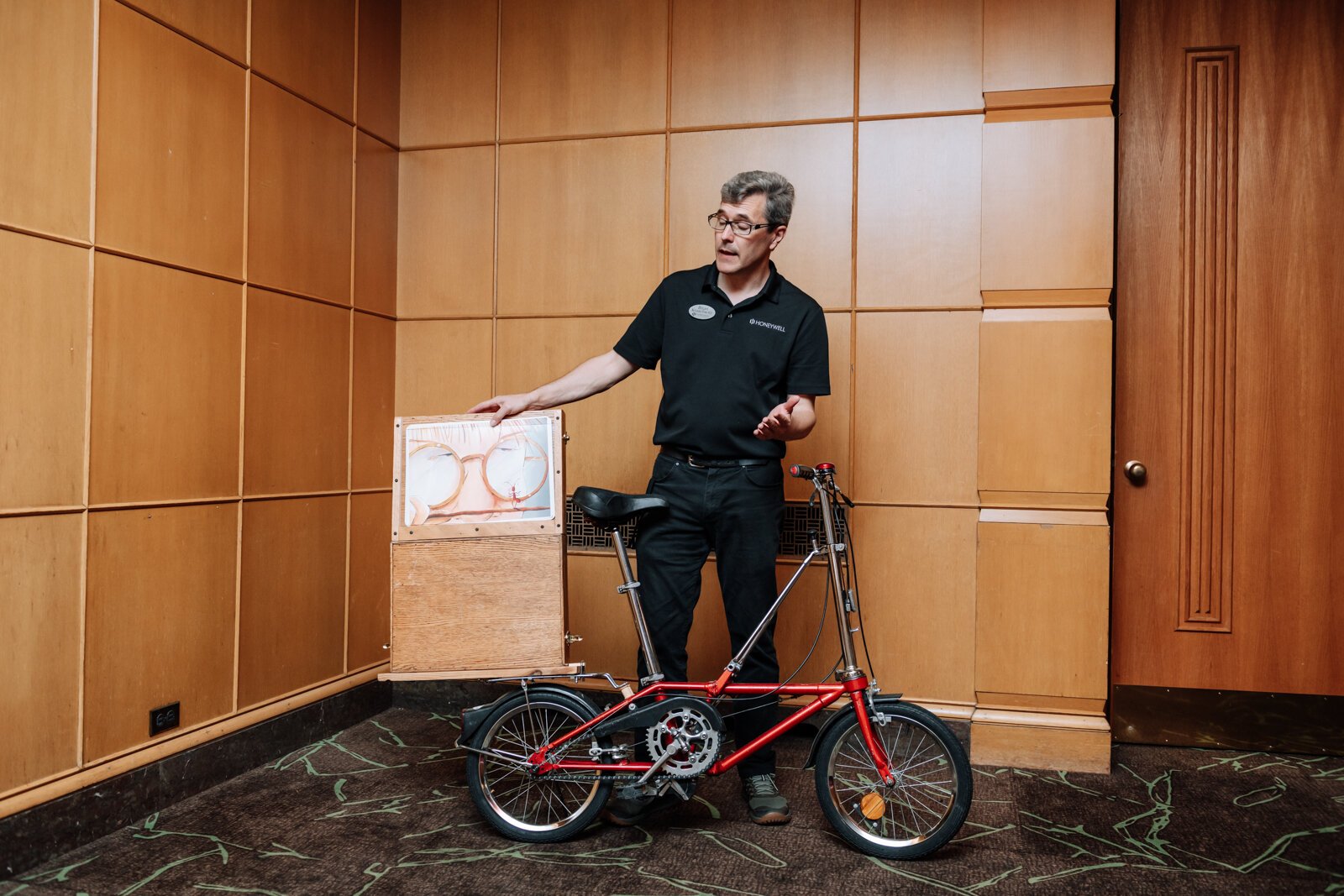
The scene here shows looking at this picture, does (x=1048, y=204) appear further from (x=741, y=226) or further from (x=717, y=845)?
(x=717, y=845)

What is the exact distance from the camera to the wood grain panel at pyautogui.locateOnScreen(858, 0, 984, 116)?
Answer: 3.62 m

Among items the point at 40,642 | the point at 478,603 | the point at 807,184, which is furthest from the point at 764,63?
the point at 40,642

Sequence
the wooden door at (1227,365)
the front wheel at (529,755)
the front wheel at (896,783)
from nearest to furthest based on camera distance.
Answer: the front wheel at (896,783), the front wheel at (529,755), the wooden door at (1227,365)

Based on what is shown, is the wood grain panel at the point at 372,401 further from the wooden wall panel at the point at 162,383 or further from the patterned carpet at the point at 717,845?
the patterned carpet at the point at 717,845

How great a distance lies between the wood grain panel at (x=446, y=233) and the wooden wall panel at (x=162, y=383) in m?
0.99

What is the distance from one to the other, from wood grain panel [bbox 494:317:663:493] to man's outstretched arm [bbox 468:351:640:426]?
77 centimetres

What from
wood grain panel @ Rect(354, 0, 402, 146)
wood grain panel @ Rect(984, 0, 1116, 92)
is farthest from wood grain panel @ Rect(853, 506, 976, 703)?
wood grain panel @ Rect(354, 0, 402, 146)

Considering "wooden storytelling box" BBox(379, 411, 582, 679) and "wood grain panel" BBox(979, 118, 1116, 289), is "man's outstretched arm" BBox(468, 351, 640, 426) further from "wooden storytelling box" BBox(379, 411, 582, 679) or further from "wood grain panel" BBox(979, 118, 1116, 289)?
"wood grain panel" BBox(979, 118, 1116, 289)

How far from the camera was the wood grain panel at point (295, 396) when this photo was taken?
3365 mm

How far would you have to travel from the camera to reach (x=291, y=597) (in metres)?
3.55

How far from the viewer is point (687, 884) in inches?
97.3

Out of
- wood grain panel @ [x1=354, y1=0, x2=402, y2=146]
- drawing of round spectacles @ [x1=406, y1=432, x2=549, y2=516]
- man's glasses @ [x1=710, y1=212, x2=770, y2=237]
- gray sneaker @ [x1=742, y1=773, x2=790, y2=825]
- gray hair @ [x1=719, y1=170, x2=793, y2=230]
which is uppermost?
wood grain panel @ [x1=354, y1=0, x2=402, y2=146]

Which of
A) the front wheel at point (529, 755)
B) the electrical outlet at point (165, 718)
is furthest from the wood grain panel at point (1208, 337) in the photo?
the electrical outlet at point (165, 718)

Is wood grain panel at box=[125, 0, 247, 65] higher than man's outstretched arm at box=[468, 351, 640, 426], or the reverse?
wood grain panel at box=[125, 0, 247, 65]
